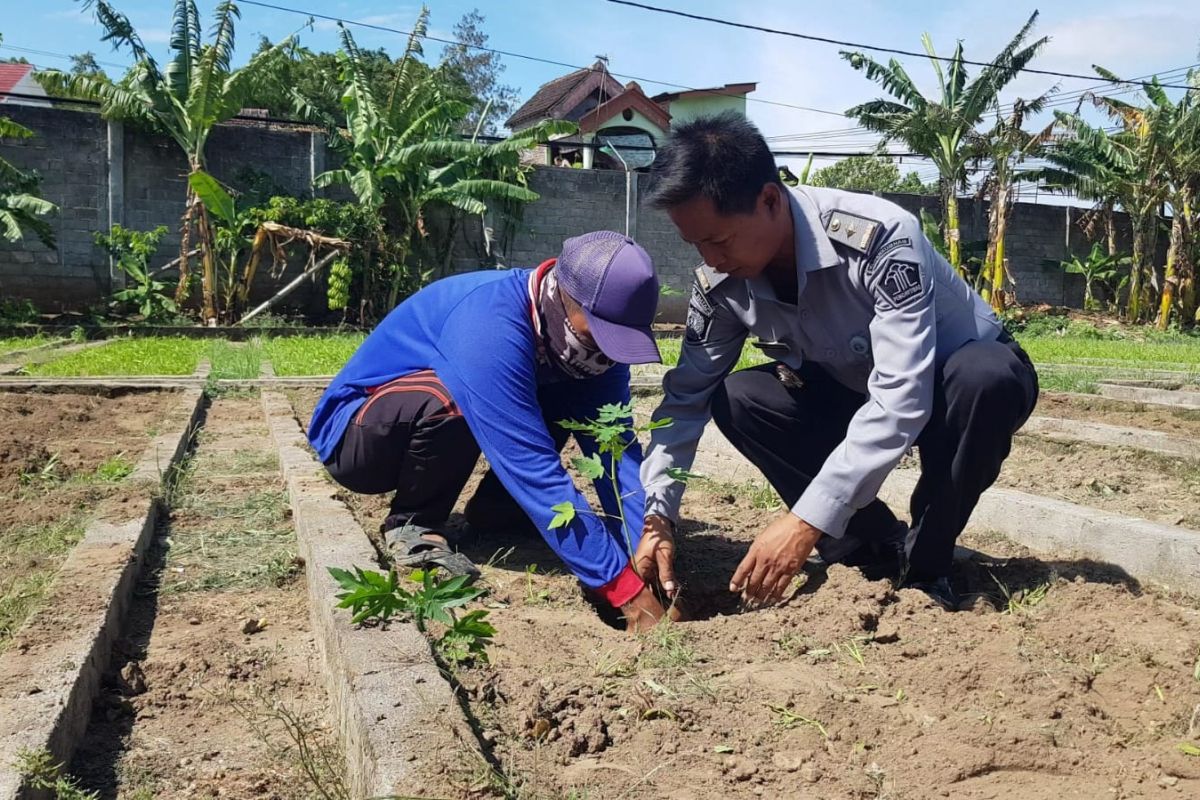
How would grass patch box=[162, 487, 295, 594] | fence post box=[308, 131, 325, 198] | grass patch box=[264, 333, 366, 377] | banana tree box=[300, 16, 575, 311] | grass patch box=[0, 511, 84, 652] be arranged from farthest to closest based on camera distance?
fence post box=[308, 131, 325, 198] < banana tree box=[300, 16, 575, 311] < grass patch box=[264, 333, 366, 377] < grass patch box=[162, 487, 295, 594] < grass patch box=[0, 511, 84, 652]

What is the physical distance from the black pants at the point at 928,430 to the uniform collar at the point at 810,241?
416mm

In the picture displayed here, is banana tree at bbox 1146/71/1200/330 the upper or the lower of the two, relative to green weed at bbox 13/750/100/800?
upper

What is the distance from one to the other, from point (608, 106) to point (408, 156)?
55.1ft

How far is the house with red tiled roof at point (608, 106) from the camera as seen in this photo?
87.7 ft

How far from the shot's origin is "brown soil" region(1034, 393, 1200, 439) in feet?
17.6

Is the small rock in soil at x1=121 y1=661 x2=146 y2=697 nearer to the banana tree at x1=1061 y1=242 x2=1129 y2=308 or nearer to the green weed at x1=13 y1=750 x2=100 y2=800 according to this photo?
the green weed at x1=13 y1=750 x2=100 y2=800

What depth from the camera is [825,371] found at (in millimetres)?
2922

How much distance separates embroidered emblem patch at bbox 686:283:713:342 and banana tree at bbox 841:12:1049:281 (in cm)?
1539

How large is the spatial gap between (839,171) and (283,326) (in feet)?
78.0

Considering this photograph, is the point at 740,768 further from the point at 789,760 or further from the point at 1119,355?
the point at 1119,355

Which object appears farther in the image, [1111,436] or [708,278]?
[1111,436]

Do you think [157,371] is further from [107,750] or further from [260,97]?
[260,97]

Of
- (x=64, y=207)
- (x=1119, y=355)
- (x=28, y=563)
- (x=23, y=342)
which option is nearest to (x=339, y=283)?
(x=64, y=207)

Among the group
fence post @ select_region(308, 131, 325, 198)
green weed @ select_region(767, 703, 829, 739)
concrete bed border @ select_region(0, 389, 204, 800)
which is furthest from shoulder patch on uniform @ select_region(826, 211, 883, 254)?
fence post @ select_region(308, 131, 325, 198)
